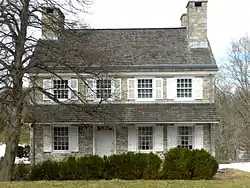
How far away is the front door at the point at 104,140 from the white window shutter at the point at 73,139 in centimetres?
116

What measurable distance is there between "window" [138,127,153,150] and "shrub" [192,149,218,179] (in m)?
5.74

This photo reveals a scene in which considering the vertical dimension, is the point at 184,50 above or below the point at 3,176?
above

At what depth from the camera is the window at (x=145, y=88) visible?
28.5 metres

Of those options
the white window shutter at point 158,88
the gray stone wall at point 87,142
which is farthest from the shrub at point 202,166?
the white window shutter at point 158,88

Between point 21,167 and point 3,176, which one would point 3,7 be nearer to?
point 3,176

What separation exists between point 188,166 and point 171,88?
6.93 meters

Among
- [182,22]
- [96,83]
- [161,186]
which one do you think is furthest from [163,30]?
[161,186]

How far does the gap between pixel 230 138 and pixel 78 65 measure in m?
28.4

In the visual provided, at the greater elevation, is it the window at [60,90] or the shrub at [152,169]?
the window at [60,90]

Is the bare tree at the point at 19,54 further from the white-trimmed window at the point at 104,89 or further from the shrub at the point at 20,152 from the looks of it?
the shrub at the point at 20,152

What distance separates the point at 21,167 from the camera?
2348cm

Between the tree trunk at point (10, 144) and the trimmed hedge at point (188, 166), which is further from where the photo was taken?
the trimmed hedge at point (188, 166)

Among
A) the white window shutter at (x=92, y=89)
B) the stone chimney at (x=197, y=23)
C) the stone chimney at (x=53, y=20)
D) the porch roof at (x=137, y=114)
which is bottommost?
the porch roof at (x=137, y=114)

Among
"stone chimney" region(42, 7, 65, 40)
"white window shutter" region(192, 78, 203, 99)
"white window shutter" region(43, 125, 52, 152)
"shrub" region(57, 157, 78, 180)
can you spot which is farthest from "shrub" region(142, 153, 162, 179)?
"white window shutter" region(43, 125, 52, 152)
